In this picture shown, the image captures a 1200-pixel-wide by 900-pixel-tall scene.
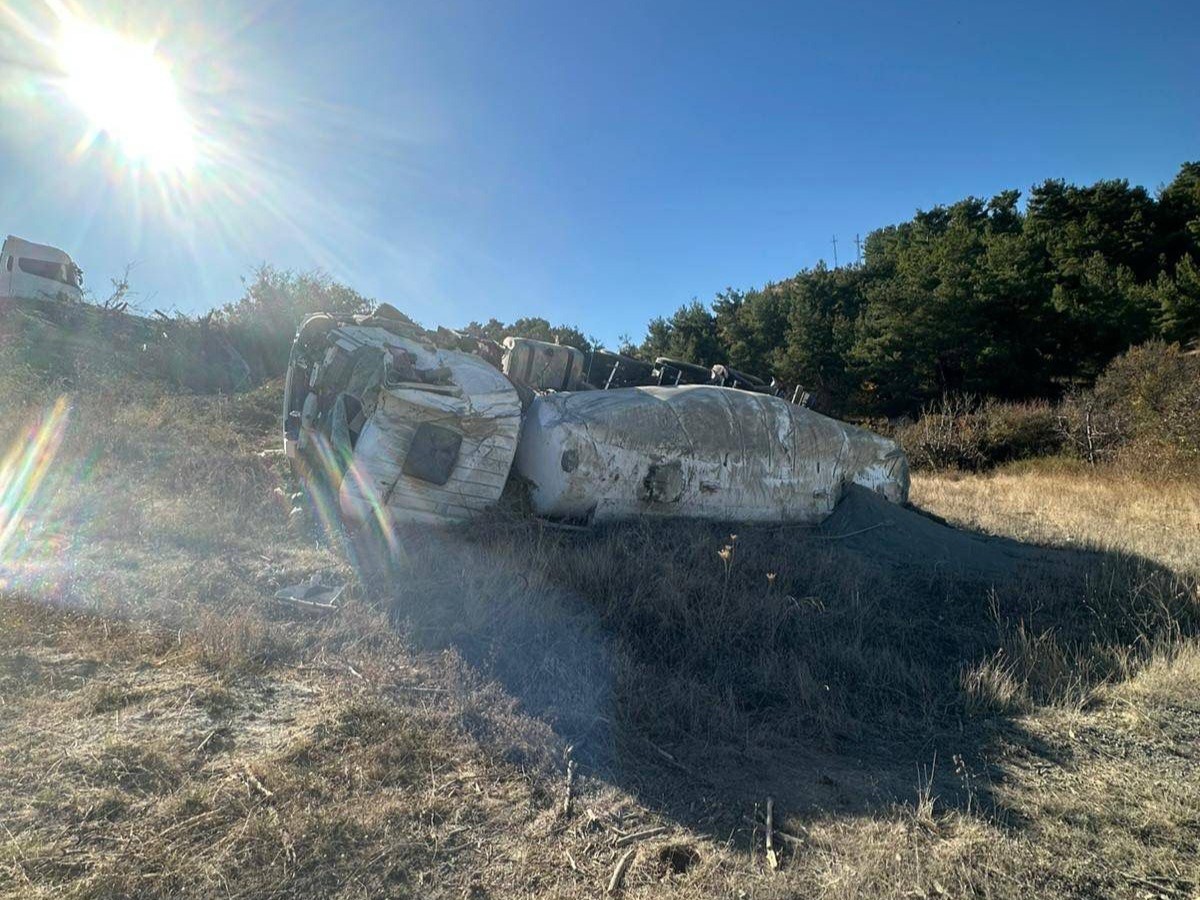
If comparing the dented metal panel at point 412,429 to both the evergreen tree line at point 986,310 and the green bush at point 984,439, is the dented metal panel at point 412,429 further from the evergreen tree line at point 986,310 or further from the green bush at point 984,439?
the evergreen tree line at point 986,310

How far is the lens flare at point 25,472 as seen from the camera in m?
5.90

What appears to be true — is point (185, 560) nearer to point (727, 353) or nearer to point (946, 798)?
point (946, 798)

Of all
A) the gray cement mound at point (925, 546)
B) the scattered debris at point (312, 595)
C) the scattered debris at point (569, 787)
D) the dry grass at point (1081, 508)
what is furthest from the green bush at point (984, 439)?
the scattered debris at point (569, 787)

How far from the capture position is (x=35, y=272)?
19703mm

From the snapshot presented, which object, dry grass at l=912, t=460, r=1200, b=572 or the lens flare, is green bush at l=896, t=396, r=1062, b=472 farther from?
the lens flare

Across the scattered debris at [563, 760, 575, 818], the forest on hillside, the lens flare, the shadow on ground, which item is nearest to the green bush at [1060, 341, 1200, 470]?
the forest on hillside

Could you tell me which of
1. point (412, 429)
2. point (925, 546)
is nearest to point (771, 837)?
point (412, 429)

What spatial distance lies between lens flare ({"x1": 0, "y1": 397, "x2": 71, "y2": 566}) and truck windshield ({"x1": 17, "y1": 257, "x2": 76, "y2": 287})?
14720mm

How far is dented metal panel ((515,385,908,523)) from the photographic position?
6910mm

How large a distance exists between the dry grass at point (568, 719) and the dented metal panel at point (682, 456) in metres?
0.70

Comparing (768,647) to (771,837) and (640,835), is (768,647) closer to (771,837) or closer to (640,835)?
(771,837)

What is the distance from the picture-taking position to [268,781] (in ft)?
8.82

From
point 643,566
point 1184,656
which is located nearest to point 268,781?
point 643,566

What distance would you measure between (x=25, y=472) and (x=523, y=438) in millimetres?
5397
